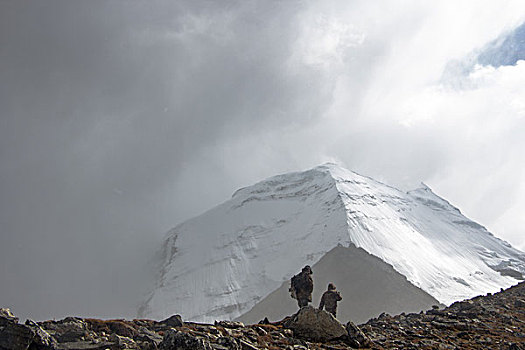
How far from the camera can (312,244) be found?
93062 mm

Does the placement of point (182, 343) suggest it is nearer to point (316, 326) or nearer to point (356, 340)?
point (316, 326)

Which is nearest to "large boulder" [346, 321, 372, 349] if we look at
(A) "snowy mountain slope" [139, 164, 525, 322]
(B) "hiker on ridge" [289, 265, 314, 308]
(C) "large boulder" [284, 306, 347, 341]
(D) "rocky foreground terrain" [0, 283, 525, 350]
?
(D) "rocky foreground terrain" [0, 283, 525, 350]

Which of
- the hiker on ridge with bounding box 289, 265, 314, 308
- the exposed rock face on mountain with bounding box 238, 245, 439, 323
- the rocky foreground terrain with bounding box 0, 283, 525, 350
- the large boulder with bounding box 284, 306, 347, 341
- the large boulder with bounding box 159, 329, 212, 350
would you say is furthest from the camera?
the exposed rock face on mountain with bounding box 238, 245, 439, 323

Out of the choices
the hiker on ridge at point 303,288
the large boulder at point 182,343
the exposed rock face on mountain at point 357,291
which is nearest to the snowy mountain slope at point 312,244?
the exposed rock face on mountain at point 357,291

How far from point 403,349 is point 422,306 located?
64.5 metres

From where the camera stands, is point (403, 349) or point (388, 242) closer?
point (403, 349)

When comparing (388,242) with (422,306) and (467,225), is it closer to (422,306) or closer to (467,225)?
(422,306)

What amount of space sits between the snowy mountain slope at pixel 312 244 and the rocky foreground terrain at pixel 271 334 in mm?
61137

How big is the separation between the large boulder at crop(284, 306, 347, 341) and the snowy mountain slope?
220 ft

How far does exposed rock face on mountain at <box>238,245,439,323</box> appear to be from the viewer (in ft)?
234

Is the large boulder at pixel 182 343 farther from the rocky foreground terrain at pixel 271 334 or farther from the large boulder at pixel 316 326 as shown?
the large boulder at pixel 316 326

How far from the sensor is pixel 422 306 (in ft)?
227

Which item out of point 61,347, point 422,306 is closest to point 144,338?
point 61,347

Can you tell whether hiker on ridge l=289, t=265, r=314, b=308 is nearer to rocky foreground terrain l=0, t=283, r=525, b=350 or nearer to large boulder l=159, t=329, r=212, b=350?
rocky foreground terrain l=0, t=283, r=525, b=350
